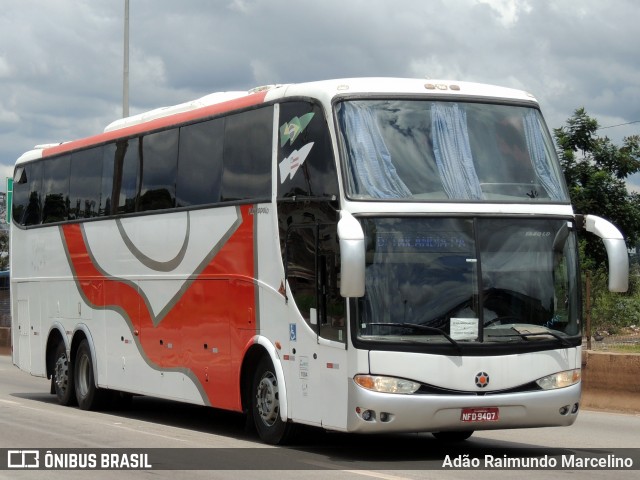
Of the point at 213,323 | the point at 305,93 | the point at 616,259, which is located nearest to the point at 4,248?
the point at 213,323

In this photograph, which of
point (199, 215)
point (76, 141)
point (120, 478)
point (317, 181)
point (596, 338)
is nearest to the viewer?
point (120, 478)

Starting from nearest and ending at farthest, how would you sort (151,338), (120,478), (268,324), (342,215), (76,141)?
(120,478)
(342,215)
(268,324)
(151,338)
(76,141)

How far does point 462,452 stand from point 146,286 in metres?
5.75

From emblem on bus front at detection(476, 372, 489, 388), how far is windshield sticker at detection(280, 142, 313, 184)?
9.68ft

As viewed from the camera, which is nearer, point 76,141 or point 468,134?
point 468,134

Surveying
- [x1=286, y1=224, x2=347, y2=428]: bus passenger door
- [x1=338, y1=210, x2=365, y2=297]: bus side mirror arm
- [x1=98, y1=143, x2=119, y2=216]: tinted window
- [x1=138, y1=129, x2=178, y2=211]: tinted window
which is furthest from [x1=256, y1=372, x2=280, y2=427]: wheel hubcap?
[x1=98, y1=143, x2=119, y2=216]: tinted window

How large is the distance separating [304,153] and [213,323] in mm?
3081

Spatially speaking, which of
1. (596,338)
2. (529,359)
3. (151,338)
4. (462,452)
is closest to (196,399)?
(151,338)

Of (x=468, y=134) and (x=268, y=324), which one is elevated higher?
(x=468, y=134)

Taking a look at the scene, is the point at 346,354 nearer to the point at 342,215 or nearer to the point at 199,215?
the point at 342,215

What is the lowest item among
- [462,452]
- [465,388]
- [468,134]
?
[462,452]

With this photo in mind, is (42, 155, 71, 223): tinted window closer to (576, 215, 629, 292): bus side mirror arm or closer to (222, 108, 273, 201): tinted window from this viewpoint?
(222, 108, 273, 201): tinted window

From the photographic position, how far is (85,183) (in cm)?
1923

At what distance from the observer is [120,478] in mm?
11070
